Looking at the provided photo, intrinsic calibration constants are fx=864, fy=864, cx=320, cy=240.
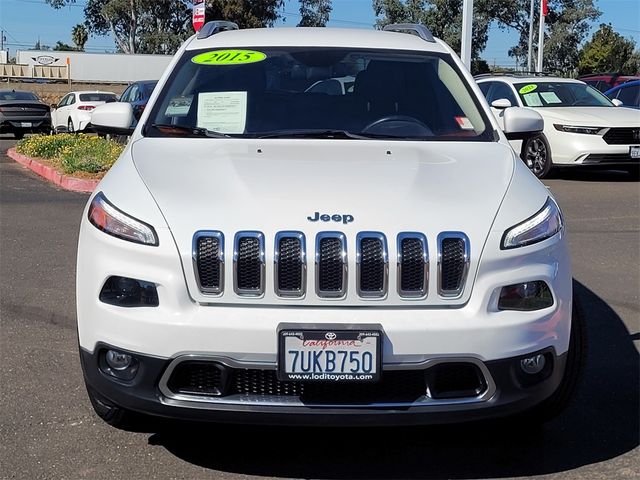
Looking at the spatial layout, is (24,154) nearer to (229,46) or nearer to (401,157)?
(229,46)

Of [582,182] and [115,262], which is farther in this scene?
[582,182]

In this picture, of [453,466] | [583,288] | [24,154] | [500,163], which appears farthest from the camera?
[24,154]

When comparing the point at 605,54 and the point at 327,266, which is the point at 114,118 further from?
the point at 605,54

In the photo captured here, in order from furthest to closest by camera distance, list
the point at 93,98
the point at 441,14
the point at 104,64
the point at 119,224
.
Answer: the point at 104,64 → the point at 441,14 → the point at 93,98 → the point at 119,224

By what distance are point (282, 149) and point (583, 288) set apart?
3.24 meters

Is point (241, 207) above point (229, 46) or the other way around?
the other way around

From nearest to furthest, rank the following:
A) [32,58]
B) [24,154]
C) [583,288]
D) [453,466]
→ [453,466] < [583,288] < [24,154] < [32,58]

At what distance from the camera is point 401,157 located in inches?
150

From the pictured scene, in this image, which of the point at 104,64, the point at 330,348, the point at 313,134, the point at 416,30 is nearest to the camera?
the point at 330,348

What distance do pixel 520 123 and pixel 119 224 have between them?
8.04 ft

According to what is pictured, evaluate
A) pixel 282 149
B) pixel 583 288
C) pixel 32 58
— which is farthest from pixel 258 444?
pixel 32 58

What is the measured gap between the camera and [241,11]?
59438 mm

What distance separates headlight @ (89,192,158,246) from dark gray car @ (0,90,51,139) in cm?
2011

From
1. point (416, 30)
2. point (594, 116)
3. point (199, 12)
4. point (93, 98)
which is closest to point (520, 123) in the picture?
point (416, 30)
